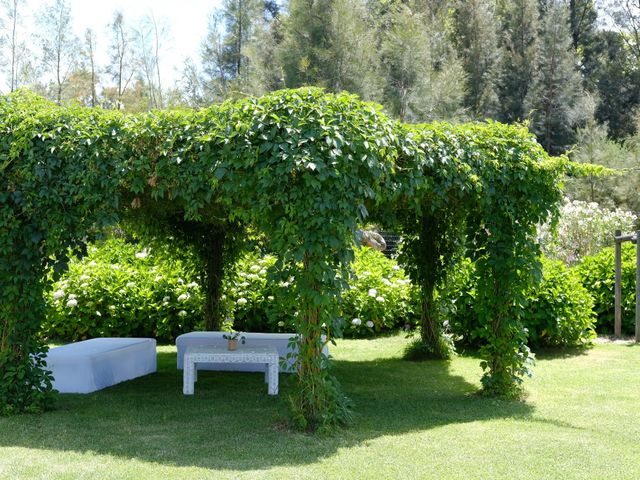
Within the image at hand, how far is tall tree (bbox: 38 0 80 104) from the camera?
909 inches

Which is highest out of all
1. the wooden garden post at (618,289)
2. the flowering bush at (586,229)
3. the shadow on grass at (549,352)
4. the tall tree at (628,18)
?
the tall tree at (628,18)

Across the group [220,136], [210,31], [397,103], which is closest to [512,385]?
[220,136]

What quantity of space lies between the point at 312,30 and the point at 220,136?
14.7 metres

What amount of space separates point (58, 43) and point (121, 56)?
3.10 metres

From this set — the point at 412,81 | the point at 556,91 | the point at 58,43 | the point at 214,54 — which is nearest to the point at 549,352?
the point at 412,81

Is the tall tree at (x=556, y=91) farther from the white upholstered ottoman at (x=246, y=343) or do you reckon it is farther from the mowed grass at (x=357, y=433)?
the white upholstered ottoman at (x=246, y=343)

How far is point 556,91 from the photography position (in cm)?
2617

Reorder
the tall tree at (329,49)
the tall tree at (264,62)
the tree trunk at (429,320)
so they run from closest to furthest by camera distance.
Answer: the tree trunk at (429,320) < the tall tree at (329,49) < the tall tree at (264,62)

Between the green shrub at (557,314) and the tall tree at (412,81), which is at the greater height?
the tall tree at (412,81)

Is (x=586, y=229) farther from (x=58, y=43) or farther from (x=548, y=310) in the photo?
(x=58, y=43)

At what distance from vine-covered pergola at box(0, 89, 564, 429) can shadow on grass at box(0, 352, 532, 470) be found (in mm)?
383

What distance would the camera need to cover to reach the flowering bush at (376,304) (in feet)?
39.4

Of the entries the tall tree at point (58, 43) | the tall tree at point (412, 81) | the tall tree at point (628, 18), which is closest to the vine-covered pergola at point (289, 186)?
the tall tree at point (412, 81)

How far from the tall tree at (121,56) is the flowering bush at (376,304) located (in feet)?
55.3
